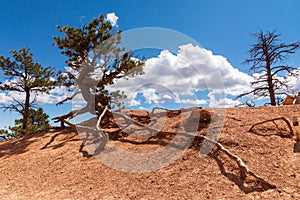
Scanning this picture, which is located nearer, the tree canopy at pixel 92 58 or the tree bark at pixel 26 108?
the tree canopy at pixel 92 58

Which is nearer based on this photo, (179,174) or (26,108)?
(179,174)

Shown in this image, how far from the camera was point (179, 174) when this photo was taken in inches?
173

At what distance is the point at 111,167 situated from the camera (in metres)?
5.24

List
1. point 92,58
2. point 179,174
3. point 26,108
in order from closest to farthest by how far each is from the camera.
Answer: point 179,174, point 92,58, point 26,108

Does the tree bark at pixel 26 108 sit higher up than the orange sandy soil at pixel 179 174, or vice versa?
the tree bark at pixel 26 108

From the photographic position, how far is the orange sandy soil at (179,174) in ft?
12.2

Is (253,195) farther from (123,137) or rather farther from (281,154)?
(123,137)

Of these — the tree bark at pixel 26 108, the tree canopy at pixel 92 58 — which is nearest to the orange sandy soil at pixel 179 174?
the tree canopy at pixel 92 58

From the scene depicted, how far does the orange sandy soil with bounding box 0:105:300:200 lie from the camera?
3.72 m

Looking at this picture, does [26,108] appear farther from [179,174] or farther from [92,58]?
[179,174]

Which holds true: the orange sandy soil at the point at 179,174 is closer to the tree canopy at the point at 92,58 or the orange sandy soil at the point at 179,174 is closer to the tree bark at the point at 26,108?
the tree canopy at the point at 92,58

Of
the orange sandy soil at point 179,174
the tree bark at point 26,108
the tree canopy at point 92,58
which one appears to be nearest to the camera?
the orange sandy soil at point 179,174

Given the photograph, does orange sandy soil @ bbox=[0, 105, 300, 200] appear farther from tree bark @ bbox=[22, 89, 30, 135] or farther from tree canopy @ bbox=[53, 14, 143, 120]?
tree bark @ bbox=[22, 89, 30, 135]

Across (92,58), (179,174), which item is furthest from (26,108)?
(179,174)
